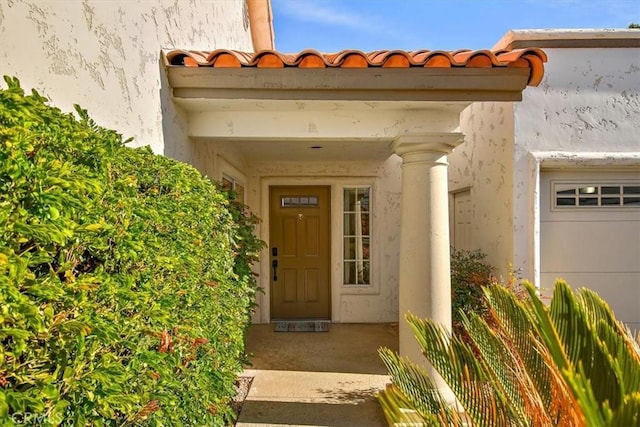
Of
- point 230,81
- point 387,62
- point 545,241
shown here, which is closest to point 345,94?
point 387,62

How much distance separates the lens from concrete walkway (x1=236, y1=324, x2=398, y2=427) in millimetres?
3545

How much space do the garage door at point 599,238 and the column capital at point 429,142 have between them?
2497mm

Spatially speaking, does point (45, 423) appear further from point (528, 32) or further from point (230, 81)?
point (528, 32)

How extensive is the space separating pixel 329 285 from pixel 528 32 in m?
5.11

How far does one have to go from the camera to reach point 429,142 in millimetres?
3381

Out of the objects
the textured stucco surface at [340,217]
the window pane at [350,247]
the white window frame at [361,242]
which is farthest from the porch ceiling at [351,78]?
the window pane at [350,247]

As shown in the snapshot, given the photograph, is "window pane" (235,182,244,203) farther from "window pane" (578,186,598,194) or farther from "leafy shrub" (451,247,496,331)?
"window pane" (578,186,598,194)

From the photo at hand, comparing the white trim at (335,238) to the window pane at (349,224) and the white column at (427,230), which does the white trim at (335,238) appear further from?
the white column at (427,230)

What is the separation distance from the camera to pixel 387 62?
118 inches

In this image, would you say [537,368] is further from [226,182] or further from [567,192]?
[226,182]

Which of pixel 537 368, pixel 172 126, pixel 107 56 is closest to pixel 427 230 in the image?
pixel 537 368

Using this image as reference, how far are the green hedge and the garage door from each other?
4.89 m

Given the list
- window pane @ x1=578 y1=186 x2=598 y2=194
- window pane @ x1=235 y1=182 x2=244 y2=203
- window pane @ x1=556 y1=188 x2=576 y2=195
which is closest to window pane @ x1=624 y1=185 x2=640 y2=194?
window pane @ x1=578 y1=186 x2=598 y2=194

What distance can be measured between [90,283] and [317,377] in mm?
3822
